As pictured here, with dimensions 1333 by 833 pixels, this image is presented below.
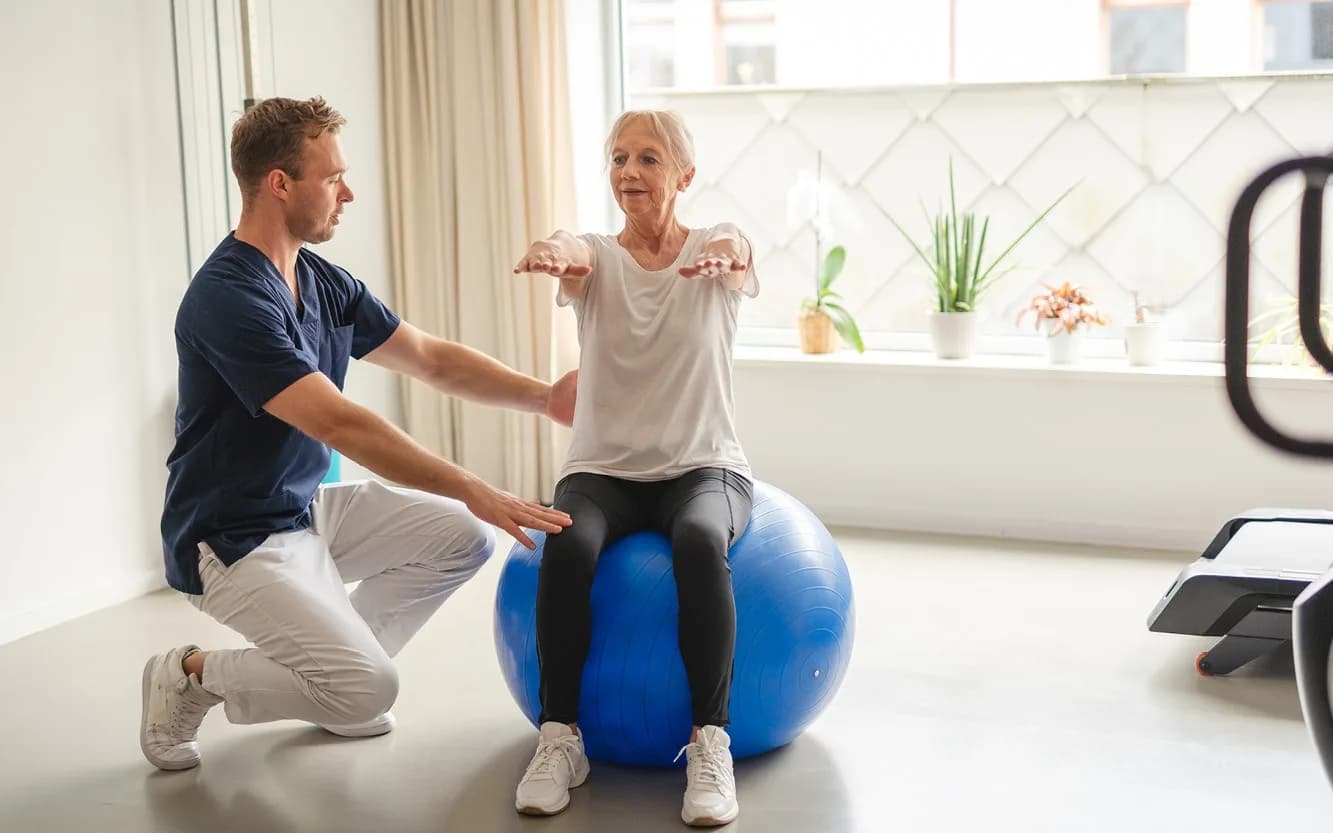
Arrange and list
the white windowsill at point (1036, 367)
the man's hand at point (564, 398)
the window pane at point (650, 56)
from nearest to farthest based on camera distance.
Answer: the man's hand at point (564, 398)
the white windowsill at point (1036, 367)
the window pane at point (650, 56)

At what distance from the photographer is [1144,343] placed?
13.0 ft

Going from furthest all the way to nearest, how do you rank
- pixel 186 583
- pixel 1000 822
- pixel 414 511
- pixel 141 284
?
pixel 141 284 < pixel 414 511 < pixel 186 583 < pixel 1000 822

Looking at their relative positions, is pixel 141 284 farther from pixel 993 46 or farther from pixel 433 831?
pixel 993 46

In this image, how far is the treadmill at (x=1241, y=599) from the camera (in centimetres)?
271

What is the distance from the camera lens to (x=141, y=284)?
3436 mm

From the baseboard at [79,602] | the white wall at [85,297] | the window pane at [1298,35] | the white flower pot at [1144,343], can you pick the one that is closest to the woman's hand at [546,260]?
the white wall at [85,297]

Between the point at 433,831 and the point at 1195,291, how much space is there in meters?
2.99

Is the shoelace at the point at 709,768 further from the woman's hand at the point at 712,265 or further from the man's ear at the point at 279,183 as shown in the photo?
the man's ear at the point at 279,183

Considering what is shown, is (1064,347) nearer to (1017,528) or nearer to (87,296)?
(1017,528)

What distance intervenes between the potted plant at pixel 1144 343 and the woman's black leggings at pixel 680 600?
6.99ft

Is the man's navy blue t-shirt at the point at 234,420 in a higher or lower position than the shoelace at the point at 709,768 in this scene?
higher

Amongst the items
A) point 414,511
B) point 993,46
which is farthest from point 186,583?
point 993,46

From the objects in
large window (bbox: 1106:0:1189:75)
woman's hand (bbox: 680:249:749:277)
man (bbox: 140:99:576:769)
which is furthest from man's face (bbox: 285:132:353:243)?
large window (bbox: 1106:0:1189:75)

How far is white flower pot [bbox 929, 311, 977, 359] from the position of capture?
413cm
